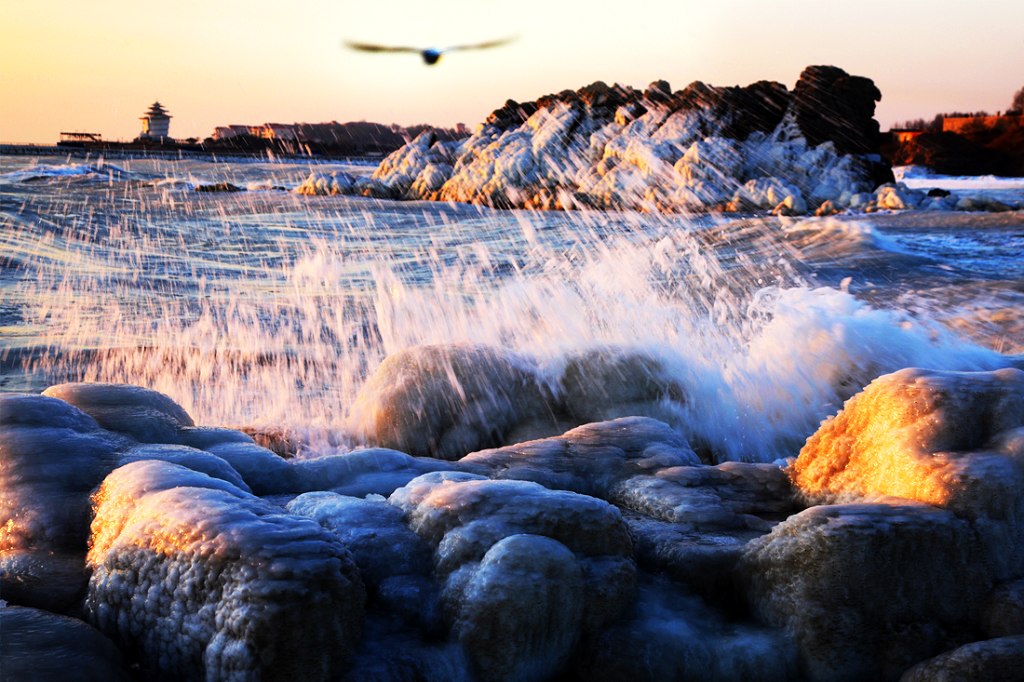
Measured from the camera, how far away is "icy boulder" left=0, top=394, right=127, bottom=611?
2.19 m

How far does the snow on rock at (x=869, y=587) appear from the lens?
7.43 ft

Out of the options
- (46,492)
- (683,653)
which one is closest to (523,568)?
(683,653)

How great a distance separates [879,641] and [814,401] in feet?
7.95

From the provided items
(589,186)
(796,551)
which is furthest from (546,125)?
(796,551)

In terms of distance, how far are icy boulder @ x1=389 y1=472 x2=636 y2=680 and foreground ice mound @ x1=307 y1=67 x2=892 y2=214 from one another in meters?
25.9

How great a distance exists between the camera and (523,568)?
7.24ft

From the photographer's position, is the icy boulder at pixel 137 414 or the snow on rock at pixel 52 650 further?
the icy boulder at pixel 137 414

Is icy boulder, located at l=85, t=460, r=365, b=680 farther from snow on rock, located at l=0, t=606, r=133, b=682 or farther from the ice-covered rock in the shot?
the ice-covered rock

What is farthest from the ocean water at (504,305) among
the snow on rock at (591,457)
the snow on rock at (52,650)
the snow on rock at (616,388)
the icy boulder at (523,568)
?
the snow on rock at (52,650)

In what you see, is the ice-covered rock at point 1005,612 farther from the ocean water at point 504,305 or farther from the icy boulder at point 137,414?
the icy boulder at point 137,414

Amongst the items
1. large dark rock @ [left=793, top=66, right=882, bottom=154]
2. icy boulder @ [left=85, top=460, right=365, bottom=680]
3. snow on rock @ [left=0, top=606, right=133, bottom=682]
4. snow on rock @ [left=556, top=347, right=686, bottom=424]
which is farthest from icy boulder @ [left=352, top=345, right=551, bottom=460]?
large dark rock @ [left=793, top=66, right=882, bottom=154]

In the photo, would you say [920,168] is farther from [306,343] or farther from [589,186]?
[306,343]

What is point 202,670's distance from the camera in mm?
1962

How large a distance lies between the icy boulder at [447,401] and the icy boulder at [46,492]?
157cm
